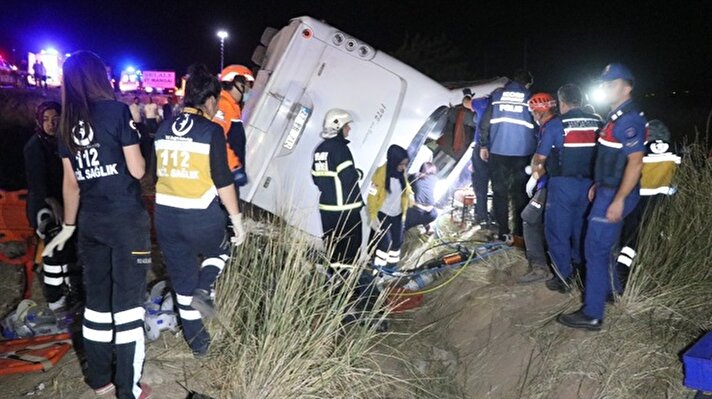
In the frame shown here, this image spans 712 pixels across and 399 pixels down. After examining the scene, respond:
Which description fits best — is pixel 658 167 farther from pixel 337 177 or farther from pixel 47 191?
pixel 47 191

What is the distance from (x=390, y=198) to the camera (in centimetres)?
550

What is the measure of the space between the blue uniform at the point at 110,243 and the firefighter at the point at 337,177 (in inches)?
72.1

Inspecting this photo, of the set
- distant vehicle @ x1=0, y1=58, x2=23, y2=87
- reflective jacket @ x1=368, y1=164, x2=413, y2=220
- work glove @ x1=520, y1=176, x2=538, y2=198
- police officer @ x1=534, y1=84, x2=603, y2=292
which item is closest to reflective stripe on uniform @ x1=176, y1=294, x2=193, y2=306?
reflective jacket @ x1=368, y1=164, x2=413, y2=220

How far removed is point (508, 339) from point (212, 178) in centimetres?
262

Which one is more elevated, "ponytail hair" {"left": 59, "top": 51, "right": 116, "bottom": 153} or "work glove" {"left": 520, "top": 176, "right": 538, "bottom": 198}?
"ponytail hair" {"left": 59, "top": 51, "right": 116, "bottom": 153}

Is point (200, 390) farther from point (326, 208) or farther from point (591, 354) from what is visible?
point (591, 354)

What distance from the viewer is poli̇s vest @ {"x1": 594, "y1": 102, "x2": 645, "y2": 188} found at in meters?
3.62

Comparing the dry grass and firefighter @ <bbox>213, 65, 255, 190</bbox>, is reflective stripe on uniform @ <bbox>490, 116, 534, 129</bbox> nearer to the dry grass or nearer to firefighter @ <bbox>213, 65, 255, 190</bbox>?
firefighter @ <bbox>213, 65, 255, 190</bbox>

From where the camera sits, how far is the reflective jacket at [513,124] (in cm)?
575

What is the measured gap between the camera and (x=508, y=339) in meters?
4.12

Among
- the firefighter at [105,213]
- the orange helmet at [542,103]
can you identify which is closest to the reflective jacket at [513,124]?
the orange helmet at [542,103]

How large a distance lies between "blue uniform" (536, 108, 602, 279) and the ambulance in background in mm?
1628

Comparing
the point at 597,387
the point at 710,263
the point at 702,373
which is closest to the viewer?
the point at 702,373

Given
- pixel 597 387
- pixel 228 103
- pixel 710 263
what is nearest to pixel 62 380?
pixel 228 103
